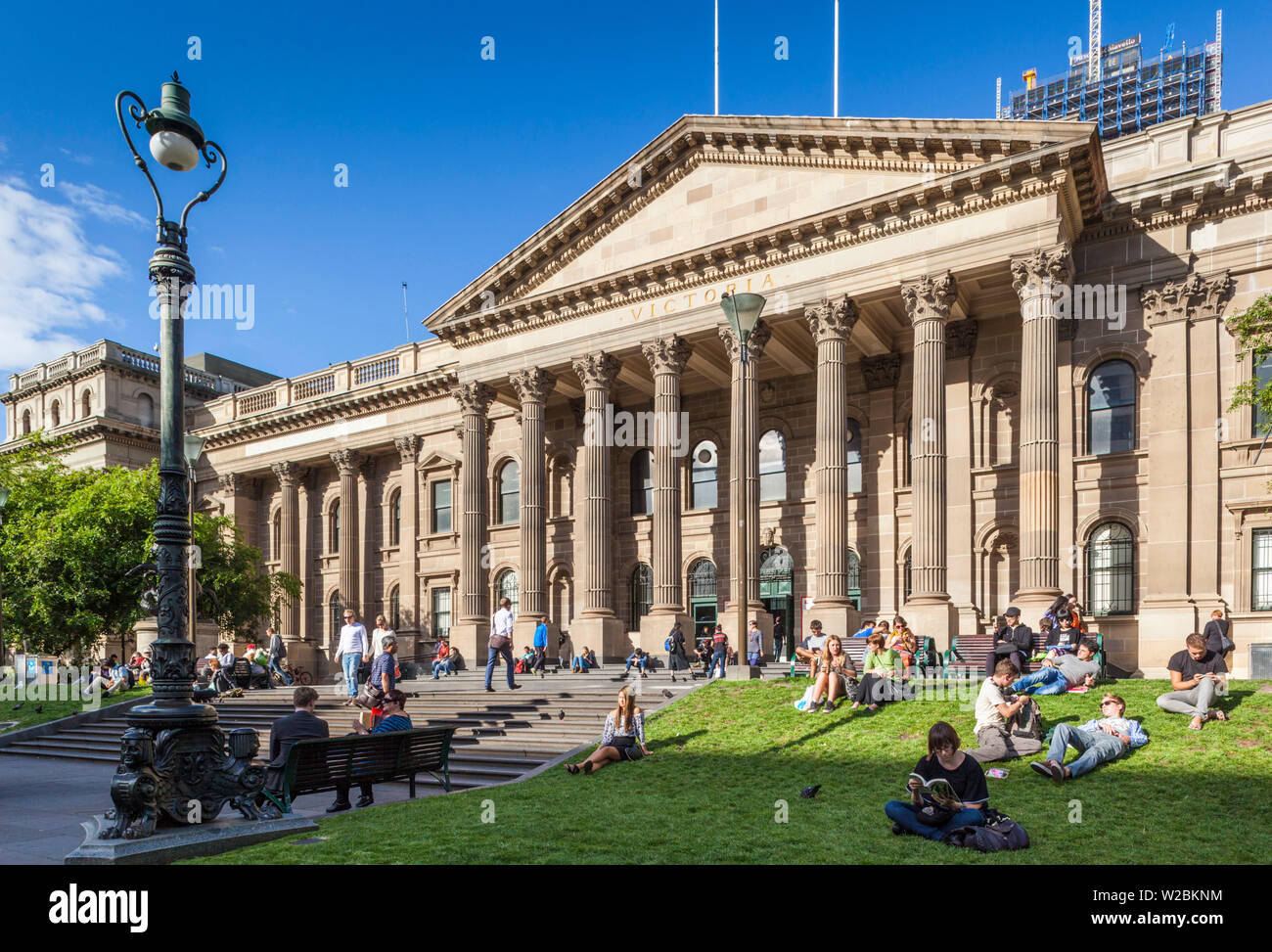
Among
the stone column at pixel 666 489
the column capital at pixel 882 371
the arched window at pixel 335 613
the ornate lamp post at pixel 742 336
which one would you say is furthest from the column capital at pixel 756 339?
the arched window at pixel 335 613

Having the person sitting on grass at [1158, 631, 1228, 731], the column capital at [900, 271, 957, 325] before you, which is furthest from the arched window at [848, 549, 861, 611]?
the person sitting on grass at [1158, 631, 1228, 731]

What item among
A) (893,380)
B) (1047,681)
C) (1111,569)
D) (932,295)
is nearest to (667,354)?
(893,380)

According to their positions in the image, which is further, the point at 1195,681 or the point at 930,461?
the point at 930,461

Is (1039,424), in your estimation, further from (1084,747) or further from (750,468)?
(1084,747)

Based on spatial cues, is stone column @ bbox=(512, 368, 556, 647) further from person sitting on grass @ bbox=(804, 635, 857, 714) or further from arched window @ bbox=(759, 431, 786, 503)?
person sitting on grass @ bbox=(804, 635, 857, 714)

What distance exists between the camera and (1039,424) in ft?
79.3

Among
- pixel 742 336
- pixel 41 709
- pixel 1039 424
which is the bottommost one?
pixel 41 709

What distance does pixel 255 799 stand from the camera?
1005 centimetres

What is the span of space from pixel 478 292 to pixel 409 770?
78.2ft

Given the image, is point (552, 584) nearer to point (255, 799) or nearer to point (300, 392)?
point (300, 392)

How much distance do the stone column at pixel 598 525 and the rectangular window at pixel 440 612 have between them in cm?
1229

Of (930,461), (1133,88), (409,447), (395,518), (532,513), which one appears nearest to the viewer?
(930,461)

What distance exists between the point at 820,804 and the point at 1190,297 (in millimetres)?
20409
